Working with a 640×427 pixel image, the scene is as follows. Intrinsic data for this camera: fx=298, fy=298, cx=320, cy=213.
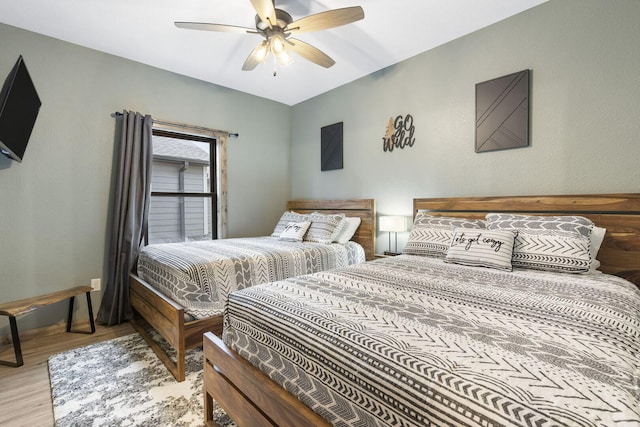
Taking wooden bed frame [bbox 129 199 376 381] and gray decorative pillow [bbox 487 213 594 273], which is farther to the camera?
wooden bed frame [bbox 129 199 376 381]

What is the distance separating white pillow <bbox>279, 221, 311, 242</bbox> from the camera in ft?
10.6

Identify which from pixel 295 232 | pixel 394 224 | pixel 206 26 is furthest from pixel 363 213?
pixel 206 26

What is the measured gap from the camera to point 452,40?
277 cm

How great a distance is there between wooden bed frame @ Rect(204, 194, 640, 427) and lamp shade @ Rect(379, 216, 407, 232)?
0.63 ft

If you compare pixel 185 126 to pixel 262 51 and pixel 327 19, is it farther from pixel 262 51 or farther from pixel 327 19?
pixel 327 19

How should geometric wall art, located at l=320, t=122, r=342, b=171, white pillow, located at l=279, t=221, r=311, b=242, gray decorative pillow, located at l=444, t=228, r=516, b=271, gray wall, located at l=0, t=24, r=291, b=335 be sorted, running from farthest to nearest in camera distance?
geometric wall art, located at l=320, t=122, r=342, b=171, white pillow, located at l=279, t=221, r=311, b=242, gray wall, located at l=0, t=24, r=291, b=335, gray decorative pillow, located at l=444, t=228, r=516, b=271

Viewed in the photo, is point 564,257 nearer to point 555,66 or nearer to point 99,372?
point 555,66

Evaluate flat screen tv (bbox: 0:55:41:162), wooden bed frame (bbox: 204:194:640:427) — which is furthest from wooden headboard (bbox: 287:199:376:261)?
flat screen tv (bbox: 0:55:41:162)

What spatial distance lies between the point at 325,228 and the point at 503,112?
1921 mm

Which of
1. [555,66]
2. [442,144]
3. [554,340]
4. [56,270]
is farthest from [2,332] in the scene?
[555,66]

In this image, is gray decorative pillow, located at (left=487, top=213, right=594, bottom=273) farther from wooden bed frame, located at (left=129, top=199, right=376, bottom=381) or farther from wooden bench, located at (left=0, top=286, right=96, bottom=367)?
wooden bench, located at (left=0, top=286, right=96, bottom=367)

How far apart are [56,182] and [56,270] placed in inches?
31.7

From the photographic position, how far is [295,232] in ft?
10.7

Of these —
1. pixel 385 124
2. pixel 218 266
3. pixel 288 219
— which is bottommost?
pixel 218 266
